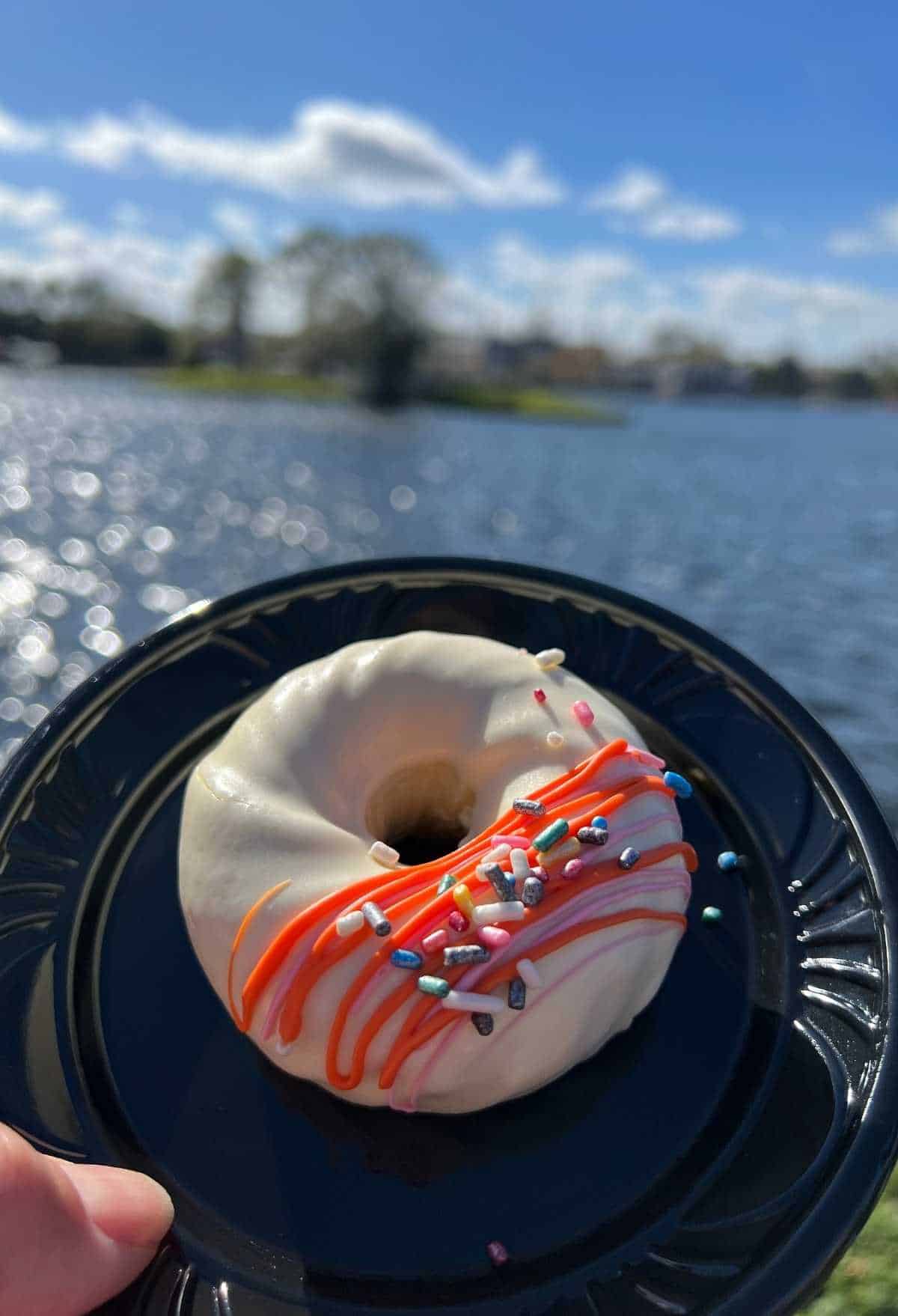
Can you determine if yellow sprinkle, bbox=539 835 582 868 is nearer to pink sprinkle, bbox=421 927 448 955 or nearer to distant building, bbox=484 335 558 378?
pink sprinkle, bbox=421 927 448 955

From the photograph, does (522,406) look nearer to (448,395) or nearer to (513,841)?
(448,395)

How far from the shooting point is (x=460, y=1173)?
50.6 inches

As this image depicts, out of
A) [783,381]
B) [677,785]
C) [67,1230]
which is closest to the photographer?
[67,1230]

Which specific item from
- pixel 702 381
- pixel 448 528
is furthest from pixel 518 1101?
pixel 702 381

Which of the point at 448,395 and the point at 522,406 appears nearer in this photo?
the point at 522,406

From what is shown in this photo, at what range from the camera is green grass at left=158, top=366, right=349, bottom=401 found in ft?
103

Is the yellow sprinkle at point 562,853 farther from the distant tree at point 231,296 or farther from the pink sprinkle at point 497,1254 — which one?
the distant tree at point 231,296

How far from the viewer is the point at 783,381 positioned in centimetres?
6278

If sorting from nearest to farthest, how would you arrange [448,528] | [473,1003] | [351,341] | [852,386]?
[473,1003], [448,528], [351,341], [852,386]

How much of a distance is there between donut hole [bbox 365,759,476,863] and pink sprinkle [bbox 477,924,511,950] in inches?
15.3

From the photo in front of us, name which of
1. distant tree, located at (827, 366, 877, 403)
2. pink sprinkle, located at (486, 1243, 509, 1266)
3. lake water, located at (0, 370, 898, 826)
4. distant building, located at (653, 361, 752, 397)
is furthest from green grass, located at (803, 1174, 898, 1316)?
distant tree, located at (827, 366, 877, 403)

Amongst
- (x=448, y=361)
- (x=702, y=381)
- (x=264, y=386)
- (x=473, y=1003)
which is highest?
(x=702, y=381)

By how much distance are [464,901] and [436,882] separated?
76 millimetres

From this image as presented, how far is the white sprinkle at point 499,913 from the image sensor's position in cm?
129
